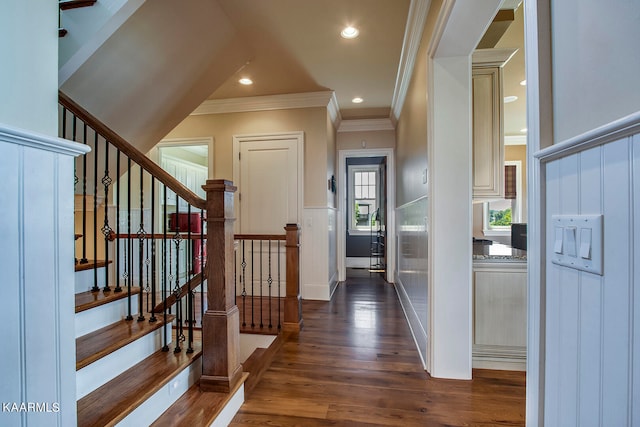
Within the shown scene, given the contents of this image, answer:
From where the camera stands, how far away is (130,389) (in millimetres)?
1324

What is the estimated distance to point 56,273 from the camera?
2.50 ft

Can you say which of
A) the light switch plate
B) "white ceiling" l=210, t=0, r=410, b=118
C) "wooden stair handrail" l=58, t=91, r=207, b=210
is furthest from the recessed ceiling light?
the light switch plate

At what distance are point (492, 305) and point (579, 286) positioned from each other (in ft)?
5.50

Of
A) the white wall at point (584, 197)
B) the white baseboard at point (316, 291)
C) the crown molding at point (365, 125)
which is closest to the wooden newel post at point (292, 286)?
the white baseboard at point (316, 291)

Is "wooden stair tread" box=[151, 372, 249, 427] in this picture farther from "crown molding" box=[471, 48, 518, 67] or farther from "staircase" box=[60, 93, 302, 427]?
"crown molding" box=[471, 48, 518, 67]

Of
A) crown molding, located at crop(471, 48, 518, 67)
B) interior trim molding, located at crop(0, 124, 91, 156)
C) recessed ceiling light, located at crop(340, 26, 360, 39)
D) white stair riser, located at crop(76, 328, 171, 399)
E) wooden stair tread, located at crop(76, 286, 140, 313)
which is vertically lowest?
white stair riser, located at crop(76, 328, 171, 399)

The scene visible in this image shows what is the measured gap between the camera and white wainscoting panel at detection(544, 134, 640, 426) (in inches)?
17.6

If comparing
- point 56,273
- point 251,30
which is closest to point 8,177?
point 56,273

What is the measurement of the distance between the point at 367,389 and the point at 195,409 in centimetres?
99

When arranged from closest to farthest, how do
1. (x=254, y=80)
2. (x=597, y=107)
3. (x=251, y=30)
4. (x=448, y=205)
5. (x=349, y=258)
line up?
(x=597, y=107)
(x=448, y=205)
(x=251, y=30)
(x=254, y=80)
(x=349, y=258)

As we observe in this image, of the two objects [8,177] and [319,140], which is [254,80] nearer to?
[319,140]

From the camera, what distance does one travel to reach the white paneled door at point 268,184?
389 cm

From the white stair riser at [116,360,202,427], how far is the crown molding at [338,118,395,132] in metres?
4.09

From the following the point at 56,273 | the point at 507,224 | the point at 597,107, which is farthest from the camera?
the point at 507,224
